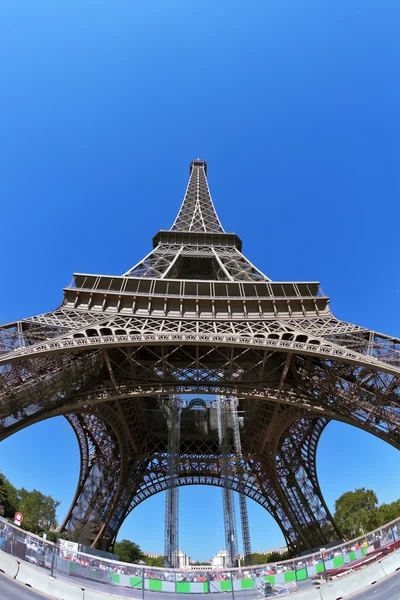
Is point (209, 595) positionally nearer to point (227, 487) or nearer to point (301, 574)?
point (301, 574)

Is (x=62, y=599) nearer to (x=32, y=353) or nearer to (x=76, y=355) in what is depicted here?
(x=32, y=353)

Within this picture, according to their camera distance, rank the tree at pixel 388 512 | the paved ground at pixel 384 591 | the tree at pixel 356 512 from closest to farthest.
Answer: the paved ground at pixel 384 591, the tree at pixel 388 512, the tree at pixel 356 512

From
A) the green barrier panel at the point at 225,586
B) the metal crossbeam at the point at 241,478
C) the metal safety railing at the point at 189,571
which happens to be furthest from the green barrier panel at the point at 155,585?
the metal crossbeam at the point at 241,478

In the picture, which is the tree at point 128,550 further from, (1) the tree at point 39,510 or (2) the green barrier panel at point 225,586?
(2) the green barrier panel at point 225,586

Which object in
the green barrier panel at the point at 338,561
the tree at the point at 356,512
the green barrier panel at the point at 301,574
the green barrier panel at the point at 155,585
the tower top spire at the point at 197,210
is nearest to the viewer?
the green barrier panel at the point at 155,585

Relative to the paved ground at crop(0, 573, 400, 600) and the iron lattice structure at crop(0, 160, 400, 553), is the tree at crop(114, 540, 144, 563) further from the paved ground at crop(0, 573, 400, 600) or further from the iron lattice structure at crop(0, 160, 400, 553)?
the paved ground at crop(0, 573, 400, 600)

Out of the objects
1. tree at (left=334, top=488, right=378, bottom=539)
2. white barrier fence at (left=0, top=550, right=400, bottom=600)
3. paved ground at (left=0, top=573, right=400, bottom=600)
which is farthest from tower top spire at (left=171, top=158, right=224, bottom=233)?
tree at (left=334, top=488, right=378, bottom=539)
